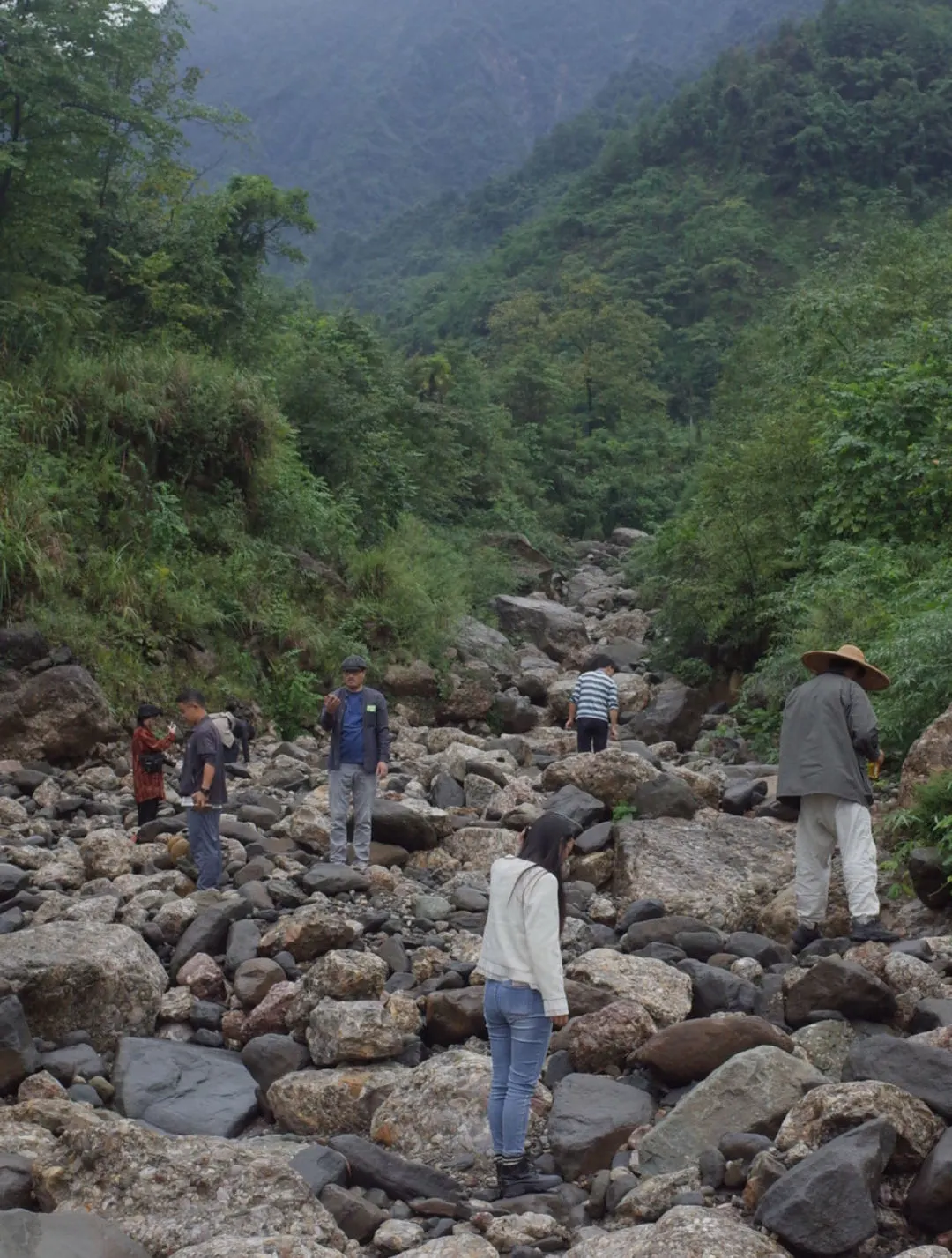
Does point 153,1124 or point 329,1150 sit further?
point 153,1124

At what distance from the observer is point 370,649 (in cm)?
1895

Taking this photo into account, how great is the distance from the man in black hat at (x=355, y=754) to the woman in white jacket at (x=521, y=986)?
4.16 meters

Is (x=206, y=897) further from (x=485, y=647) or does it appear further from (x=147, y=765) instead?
(x=485, y=647)

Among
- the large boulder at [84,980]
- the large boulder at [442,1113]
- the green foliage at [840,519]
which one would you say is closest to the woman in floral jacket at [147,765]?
the large boulder at [84,980]

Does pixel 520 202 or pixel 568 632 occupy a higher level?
pixel 520 202

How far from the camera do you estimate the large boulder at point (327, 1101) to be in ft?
20.1

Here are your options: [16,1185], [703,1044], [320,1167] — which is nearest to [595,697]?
[703,1044]

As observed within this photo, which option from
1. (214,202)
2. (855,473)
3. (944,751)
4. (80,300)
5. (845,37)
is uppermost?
(845,37)

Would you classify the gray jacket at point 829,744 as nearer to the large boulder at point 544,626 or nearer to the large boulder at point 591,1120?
the large boulder at point 591,1120

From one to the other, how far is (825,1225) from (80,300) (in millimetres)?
17013

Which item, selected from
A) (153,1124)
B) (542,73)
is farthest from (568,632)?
(542,73)

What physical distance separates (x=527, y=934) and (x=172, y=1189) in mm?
1646

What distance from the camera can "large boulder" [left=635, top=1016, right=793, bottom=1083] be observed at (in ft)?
19.9

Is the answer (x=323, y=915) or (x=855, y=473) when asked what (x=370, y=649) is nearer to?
(x=855, y=473)
